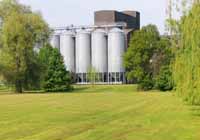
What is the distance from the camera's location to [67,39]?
12888cm

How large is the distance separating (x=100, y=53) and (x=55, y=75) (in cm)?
4257

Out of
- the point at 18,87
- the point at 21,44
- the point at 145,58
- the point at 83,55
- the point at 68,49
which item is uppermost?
the point at 68,49

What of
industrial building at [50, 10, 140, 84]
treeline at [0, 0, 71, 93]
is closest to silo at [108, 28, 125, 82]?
industrial building at [50, 10, 140, 84]

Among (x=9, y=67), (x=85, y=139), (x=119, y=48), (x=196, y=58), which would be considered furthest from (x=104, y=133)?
(x=119, y=48)

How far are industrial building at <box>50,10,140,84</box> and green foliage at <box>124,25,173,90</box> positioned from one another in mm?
31875

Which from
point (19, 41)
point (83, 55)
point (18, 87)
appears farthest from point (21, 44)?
point (83, 55)

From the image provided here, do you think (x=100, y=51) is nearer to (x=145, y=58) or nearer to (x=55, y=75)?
(x=145, y=58)

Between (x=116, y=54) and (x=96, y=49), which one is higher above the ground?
(x=96, y=49)

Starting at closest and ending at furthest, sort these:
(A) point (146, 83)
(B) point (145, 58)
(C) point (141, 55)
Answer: (A) point (146, 83) → (B) point (145, 58) → (C) point (141, 55)

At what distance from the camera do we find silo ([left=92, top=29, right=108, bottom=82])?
12450 centimetres

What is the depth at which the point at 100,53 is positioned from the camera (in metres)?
126

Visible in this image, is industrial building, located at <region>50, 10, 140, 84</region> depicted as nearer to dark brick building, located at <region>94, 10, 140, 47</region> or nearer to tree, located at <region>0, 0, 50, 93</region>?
dark brick building, located at <region>94, 10, 140, 47</region>

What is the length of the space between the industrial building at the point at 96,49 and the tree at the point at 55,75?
104 ft

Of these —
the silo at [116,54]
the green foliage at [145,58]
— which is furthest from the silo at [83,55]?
the green foliage at [145,58]
